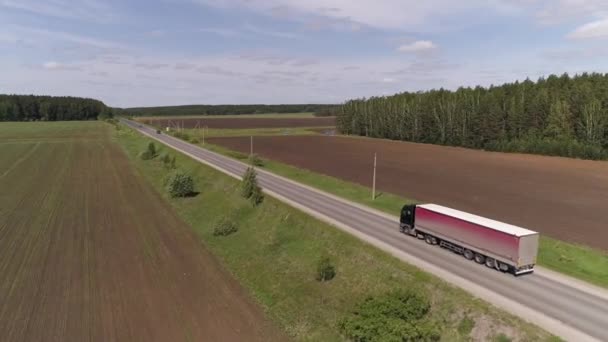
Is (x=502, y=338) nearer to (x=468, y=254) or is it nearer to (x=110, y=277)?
(x=468, y=254)

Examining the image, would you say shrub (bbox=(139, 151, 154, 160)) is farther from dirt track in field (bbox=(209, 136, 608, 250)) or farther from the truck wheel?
the truck wheel

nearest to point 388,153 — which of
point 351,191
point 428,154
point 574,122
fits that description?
point 428,154

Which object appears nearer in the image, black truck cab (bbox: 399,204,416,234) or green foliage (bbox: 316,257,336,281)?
green foliage (bbox: 316,257,336,281)

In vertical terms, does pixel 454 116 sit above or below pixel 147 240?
above

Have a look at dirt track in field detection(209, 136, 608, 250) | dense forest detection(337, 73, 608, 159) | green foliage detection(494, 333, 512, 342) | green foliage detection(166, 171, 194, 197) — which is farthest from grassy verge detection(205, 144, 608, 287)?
dense forest detection(337, 73, 608, 159)

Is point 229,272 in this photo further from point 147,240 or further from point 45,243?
point 45,243

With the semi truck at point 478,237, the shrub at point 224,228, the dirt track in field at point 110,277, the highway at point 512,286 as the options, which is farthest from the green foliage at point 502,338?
the shrub at point 224,228
